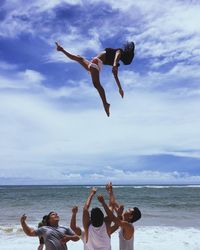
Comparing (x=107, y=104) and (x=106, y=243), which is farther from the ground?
(x=107, y=104)

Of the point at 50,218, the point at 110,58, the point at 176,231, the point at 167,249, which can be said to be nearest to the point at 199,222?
the point at 176,231

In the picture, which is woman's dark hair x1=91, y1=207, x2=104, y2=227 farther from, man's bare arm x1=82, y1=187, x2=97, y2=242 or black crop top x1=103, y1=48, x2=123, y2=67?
black crop top x1=103, y1=48, x2=123, y2=67

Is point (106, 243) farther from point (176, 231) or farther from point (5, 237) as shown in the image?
point (176, 231)

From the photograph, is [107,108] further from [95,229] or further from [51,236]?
[51,236]

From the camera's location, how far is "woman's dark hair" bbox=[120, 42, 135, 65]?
4699 millimetres

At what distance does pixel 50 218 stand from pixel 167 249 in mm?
6529

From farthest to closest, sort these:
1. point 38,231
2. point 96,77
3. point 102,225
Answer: point 38,231 → point 102,225 → point 96,77

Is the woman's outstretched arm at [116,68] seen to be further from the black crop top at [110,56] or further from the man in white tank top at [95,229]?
the man in white tank top at [95,229]

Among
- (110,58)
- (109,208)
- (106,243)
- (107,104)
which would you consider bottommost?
(106,243)

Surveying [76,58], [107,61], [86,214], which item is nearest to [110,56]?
[107,61]

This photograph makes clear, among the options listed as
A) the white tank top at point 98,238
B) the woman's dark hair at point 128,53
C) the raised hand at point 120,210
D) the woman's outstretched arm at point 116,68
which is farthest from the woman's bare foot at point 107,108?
the white tank top at point 98,238

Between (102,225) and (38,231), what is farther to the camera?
(38,231)

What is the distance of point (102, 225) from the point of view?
525cm

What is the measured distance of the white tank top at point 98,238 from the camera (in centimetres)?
520
